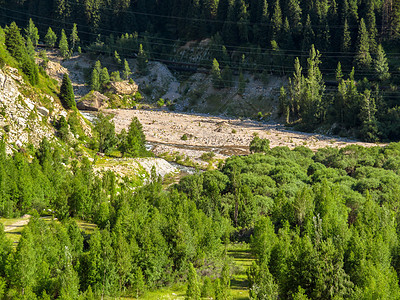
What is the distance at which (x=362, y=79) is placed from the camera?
11744 centimetres

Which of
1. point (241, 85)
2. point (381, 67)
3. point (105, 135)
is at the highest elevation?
point (381, 67)

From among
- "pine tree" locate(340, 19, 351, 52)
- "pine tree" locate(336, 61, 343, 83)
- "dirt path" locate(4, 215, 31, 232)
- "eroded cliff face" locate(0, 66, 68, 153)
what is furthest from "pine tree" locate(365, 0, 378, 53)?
"dirt path" locate(4, 215, 31, 232)

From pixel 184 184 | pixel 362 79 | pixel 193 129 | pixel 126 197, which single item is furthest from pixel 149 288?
pixel 362 79

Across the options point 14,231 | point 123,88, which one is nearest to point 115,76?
point 123,88

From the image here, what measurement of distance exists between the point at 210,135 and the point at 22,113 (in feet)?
162

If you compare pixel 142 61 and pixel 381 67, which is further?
pixel 142 61

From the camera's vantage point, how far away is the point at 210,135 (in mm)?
105438

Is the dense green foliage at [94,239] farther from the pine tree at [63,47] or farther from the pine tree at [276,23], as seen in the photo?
the pine tree at [63,47]

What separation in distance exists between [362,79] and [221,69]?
43.8 metres

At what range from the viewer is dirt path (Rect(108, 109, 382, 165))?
95.1 meters

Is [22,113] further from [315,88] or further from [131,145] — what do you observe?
[315,88]

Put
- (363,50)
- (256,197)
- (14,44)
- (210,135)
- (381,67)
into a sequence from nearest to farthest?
(256,197)
(14,44)
(210,135)
(381,67)
(363,50)

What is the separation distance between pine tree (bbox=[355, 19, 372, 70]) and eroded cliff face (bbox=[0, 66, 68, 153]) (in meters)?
78.4

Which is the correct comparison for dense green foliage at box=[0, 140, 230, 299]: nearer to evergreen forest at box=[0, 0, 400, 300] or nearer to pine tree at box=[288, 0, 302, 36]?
evergreen forest at box=[0, 0, 400, 300]
